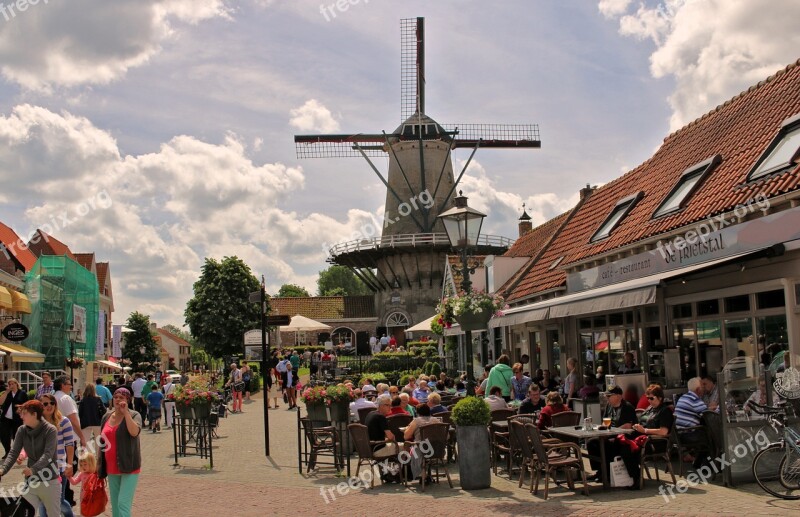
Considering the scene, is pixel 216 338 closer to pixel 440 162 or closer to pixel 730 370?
pixel 440 162

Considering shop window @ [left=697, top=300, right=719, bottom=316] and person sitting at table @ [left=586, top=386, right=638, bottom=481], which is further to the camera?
shop window @ [left=697, top=300, right=719, bottom=316]

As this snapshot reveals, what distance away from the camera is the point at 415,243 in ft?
156

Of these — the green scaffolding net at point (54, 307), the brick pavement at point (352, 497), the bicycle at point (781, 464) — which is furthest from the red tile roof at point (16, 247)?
the bicycle at point (781, 464)

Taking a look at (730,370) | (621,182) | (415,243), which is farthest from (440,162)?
(730,370)

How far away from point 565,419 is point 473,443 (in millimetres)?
1625

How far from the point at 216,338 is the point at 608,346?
112 feet

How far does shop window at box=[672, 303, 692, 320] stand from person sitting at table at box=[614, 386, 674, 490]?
455 cm

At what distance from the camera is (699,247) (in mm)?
13094

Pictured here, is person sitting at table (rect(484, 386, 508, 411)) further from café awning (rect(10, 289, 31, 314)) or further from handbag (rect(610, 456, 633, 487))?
café awning (rect(10, 289, 31, 314))

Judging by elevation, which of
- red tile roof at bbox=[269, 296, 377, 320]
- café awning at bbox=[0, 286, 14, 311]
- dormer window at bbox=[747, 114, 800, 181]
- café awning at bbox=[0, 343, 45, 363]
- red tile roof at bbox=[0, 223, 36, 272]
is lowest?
café awning at bbox=[0, 343, 45, 363]

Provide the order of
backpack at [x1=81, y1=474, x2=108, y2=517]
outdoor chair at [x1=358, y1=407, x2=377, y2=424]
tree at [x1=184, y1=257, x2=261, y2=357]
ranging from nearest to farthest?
backpack at [x1=81, y1=474, x2=108, y2=517] → outdoor chair at [x1=358, y1=407, x2=377, y2=424] → tree at [x1=184, y1=257, x2=261, y2=357]

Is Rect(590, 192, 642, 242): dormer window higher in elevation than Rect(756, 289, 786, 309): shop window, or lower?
higher

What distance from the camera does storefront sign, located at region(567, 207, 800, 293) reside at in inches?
430
